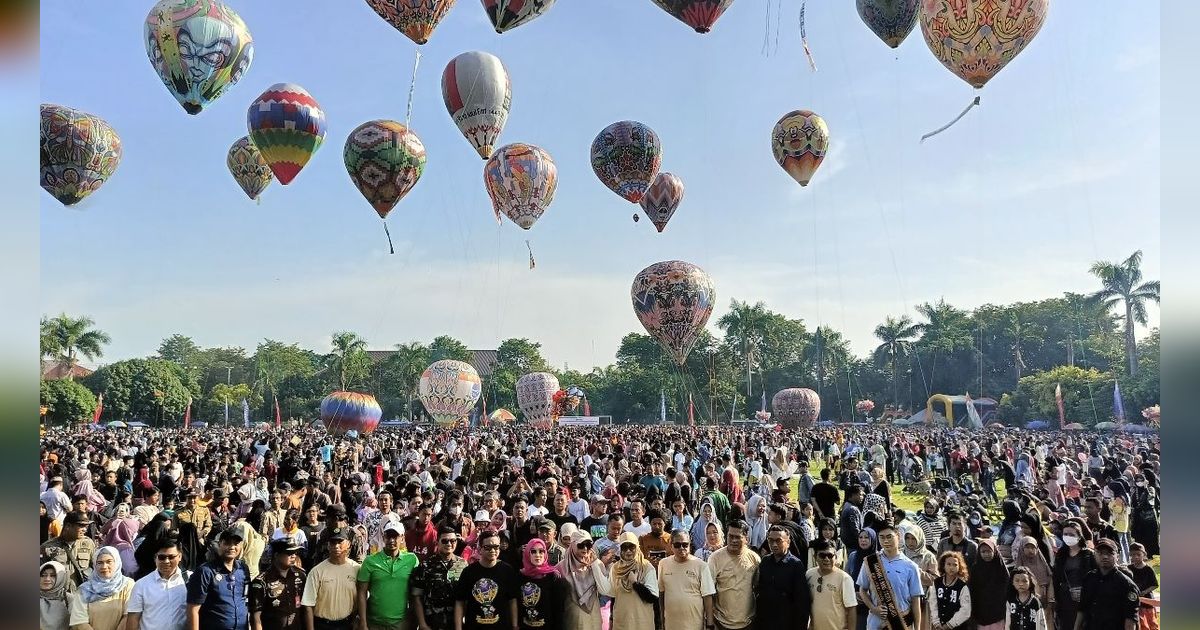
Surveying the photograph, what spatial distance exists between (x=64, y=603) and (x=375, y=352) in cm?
13109

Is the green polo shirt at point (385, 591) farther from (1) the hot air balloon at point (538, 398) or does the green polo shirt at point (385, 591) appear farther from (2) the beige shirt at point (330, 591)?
(1) the hot air balloon at point (538, 398)

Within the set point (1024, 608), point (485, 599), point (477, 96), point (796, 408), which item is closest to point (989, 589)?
point (1024, 608)

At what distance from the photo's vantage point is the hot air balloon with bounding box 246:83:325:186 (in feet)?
69.7

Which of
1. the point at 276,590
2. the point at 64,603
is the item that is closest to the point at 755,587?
the point at 276,590

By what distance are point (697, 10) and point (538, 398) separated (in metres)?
34.6

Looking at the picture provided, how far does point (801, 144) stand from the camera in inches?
1013

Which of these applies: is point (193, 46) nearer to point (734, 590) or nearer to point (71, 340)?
point (734, 590)

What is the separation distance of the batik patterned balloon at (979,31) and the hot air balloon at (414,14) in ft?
30.3

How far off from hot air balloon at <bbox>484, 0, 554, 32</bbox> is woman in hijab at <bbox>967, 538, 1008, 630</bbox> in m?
14.4

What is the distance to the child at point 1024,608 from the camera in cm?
705

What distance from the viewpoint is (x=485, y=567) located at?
22.3 ft

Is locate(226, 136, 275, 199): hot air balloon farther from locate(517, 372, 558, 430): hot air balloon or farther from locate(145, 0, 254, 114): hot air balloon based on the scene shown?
locate(517, 372, 558, 430): hot air balloon

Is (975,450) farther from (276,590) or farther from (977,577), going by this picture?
(276,590)

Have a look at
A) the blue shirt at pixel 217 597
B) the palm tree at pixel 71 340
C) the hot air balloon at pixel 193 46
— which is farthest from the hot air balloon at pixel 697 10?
the palm tree at pixel 71 340
